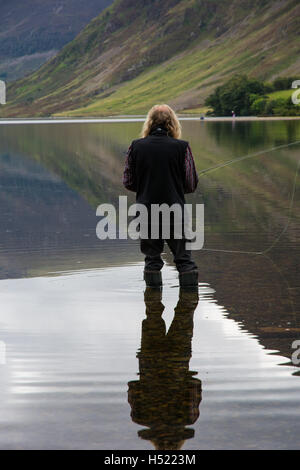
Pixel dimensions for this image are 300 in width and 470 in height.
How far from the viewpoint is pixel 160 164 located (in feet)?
29.1

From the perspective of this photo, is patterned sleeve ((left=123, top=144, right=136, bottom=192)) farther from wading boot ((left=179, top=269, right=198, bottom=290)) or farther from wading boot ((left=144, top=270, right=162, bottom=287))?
wading boot ((left=179, top=269, right=198, bottom=290))

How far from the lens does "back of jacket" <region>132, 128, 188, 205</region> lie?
350 inches

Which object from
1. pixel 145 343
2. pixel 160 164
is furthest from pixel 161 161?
pixel 145 343

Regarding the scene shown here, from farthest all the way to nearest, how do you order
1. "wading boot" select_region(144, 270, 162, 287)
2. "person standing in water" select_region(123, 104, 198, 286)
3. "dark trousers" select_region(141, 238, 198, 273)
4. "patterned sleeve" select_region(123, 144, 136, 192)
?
1. "wading boot" select_region(144, 270, 162, 287)
2. "dark trousers" select_region(141, 238, 198, 273)
3. "patterned sleeve" select_region(123, 144, 136, 192)
4. "person standing in water" select_region(123, 104, 198, 286)

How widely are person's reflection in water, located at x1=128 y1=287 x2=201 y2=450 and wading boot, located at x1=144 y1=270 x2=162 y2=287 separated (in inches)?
52.6

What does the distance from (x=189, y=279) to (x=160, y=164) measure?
1349 mm

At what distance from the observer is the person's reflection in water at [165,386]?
4.74 m

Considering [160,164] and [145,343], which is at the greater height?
[160,164]

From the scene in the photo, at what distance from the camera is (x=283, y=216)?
16.6 metres

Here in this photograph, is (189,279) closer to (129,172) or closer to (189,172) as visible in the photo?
(189,172)

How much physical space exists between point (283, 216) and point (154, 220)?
813cm

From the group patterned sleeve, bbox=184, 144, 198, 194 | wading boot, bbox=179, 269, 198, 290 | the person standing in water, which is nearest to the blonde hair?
the person standing in water

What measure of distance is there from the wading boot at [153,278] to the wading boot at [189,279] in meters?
0.29
